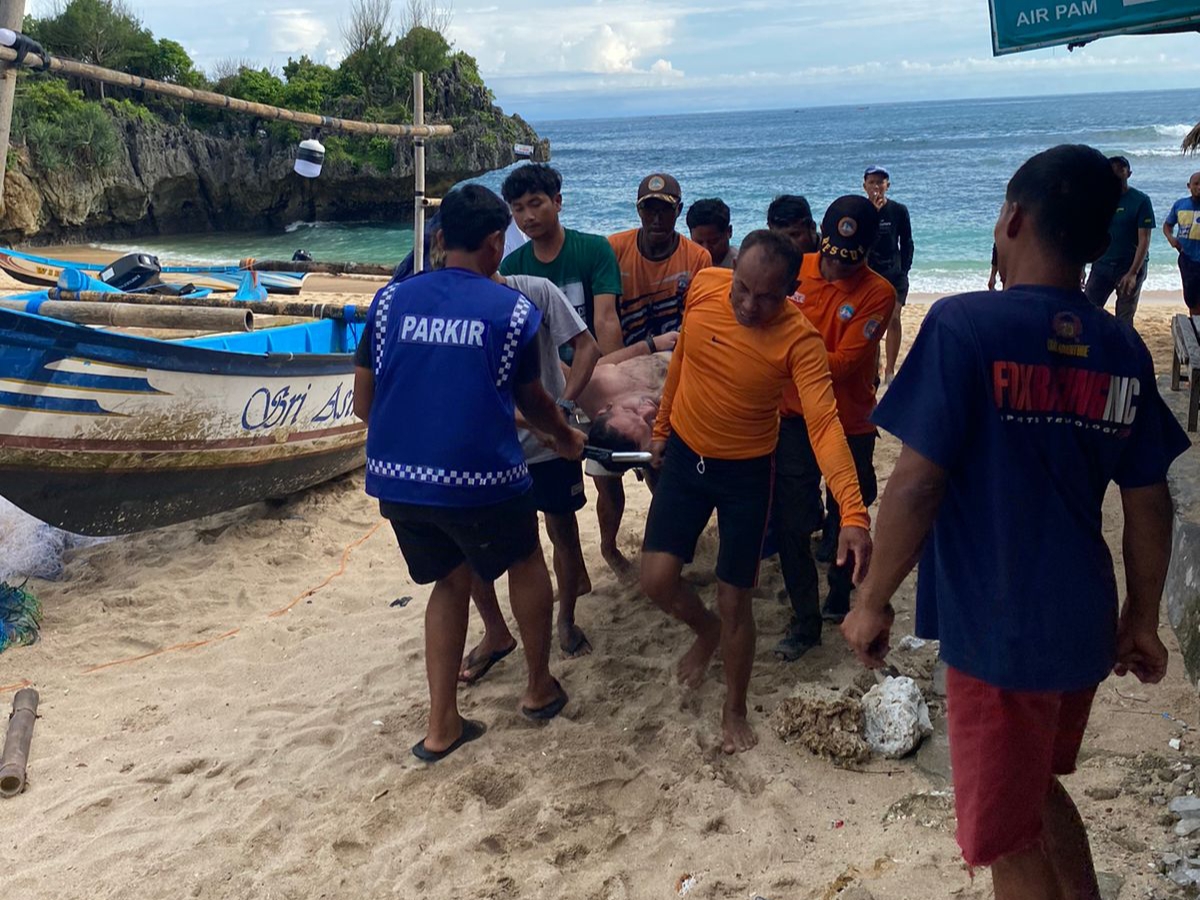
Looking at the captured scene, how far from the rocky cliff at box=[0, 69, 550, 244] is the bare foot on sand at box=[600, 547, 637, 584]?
21.8 meters

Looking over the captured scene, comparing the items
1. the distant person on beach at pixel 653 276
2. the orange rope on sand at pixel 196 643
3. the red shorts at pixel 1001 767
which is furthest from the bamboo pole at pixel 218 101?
the red shorts at pixel 1001 767

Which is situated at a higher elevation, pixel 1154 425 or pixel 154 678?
pixel 1154 425

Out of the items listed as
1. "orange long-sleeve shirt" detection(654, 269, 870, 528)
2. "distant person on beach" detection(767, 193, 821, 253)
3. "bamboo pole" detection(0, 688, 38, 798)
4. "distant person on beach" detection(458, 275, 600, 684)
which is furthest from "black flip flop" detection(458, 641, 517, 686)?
"distant person on beach" detection(767, 193, 821, 253)

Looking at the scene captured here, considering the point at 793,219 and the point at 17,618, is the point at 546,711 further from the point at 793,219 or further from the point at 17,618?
the point at 17,618

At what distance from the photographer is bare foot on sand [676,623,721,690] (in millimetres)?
3784

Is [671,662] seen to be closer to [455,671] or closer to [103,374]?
[455,671]

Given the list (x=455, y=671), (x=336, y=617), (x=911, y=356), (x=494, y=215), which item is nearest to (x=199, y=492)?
(x=336, y=617)

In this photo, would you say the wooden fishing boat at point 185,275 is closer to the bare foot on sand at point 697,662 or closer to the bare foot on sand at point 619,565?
the bare foot on sand at point 619,565

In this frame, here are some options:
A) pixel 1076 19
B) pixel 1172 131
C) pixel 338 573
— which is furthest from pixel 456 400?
pixel 1172 131

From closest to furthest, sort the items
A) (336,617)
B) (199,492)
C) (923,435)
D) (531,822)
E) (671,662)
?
(923,435), (531,822), (671,662), (336,617), (199,492)

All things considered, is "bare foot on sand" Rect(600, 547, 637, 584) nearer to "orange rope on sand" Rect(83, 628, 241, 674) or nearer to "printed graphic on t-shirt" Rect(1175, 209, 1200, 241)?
"orange rope on sand" Rect(83, 628, 241, 674)

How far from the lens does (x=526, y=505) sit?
3354 mm

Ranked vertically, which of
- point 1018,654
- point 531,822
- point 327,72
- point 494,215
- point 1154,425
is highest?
point 327,72

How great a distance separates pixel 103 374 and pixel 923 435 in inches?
174
